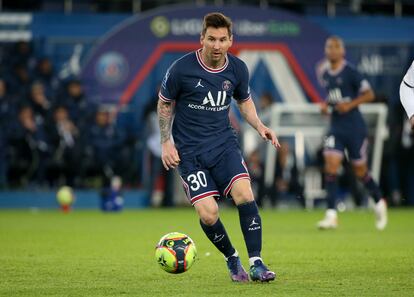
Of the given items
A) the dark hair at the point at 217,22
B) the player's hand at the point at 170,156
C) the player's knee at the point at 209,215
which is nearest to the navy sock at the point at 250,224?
the player's knee at the point at 209,215

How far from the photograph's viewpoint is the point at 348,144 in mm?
16297

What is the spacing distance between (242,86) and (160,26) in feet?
51.1

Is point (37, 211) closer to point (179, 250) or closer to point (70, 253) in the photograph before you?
point (70, 253)

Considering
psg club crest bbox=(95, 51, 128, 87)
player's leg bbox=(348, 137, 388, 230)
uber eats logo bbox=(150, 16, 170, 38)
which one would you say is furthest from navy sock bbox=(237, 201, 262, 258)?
uber eats logo bbox=(150, 16, 170, 38)

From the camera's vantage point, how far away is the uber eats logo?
80.4ft

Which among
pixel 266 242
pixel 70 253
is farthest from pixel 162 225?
pixel 70 253

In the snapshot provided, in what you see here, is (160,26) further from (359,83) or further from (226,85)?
(226,85)

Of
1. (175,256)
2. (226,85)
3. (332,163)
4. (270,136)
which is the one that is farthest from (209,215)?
(332,163)

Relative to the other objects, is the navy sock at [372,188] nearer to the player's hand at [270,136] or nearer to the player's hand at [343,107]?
the player's hand at [343,107]

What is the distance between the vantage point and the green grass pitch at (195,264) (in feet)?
27.1

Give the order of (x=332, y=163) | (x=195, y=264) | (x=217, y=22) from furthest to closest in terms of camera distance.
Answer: (x=332, y=163)
(x=195, y=264)
(x=217, y=22)

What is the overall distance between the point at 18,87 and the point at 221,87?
1435 cm

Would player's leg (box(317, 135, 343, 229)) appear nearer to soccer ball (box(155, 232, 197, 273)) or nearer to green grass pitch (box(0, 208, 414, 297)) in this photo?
green grass pitch (box(0, 208, 414, 297))

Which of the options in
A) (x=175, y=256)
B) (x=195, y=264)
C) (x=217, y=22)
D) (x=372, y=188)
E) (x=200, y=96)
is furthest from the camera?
(x=372, y=188)
